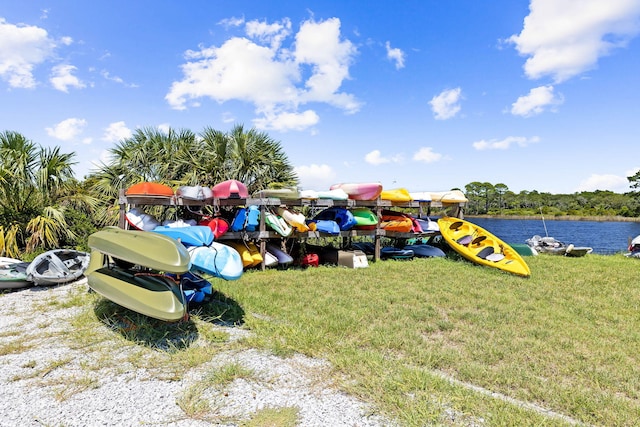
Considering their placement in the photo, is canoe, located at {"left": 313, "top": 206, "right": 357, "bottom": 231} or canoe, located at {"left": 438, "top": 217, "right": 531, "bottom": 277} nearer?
canoe, located at {"left": 438, "top": 217, "right": 531, "bottom": 277}

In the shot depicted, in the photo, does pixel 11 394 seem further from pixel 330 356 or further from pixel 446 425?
pixel 446 425

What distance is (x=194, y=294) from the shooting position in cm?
435

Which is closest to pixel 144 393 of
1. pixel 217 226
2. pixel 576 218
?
pixel 217 226

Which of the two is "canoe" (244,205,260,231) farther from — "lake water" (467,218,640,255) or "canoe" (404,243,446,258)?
"lake water" (467,218,640,255)

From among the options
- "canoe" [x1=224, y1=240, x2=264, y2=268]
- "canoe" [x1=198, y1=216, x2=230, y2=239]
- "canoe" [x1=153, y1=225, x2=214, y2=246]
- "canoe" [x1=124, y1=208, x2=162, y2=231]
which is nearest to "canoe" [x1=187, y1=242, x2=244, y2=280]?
"canoe" [x1=153, y1=225, x2=214, y2=246]

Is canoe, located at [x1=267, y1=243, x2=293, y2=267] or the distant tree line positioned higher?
the distant tree line

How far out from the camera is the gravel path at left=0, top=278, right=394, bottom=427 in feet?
7.33

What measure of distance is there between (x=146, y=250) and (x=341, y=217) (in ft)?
16.4

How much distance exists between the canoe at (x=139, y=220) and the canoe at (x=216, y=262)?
2.51m

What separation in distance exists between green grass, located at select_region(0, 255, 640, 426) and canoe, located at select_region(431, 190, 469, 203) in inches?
143

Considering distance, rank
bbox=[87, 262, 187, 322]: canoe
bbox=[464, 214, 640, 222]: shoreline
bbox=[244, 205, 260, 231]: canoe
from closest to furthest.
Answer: bbox=[87, 262, 187, 322]: canoe
bbox=[244, 205, 260, 231]: canoe
bbox=[464, 214, 640, 222]: shoreline

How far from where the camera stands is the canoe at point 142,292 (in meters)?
3.36

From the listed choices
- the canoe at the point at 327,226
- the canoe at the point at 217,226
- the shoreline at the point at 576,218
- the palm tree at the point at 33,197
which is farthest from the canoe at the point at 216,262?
the shoreline at the point at 576,218

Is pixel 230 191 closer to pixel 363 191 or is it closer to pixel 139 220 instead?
pixel 139 220
